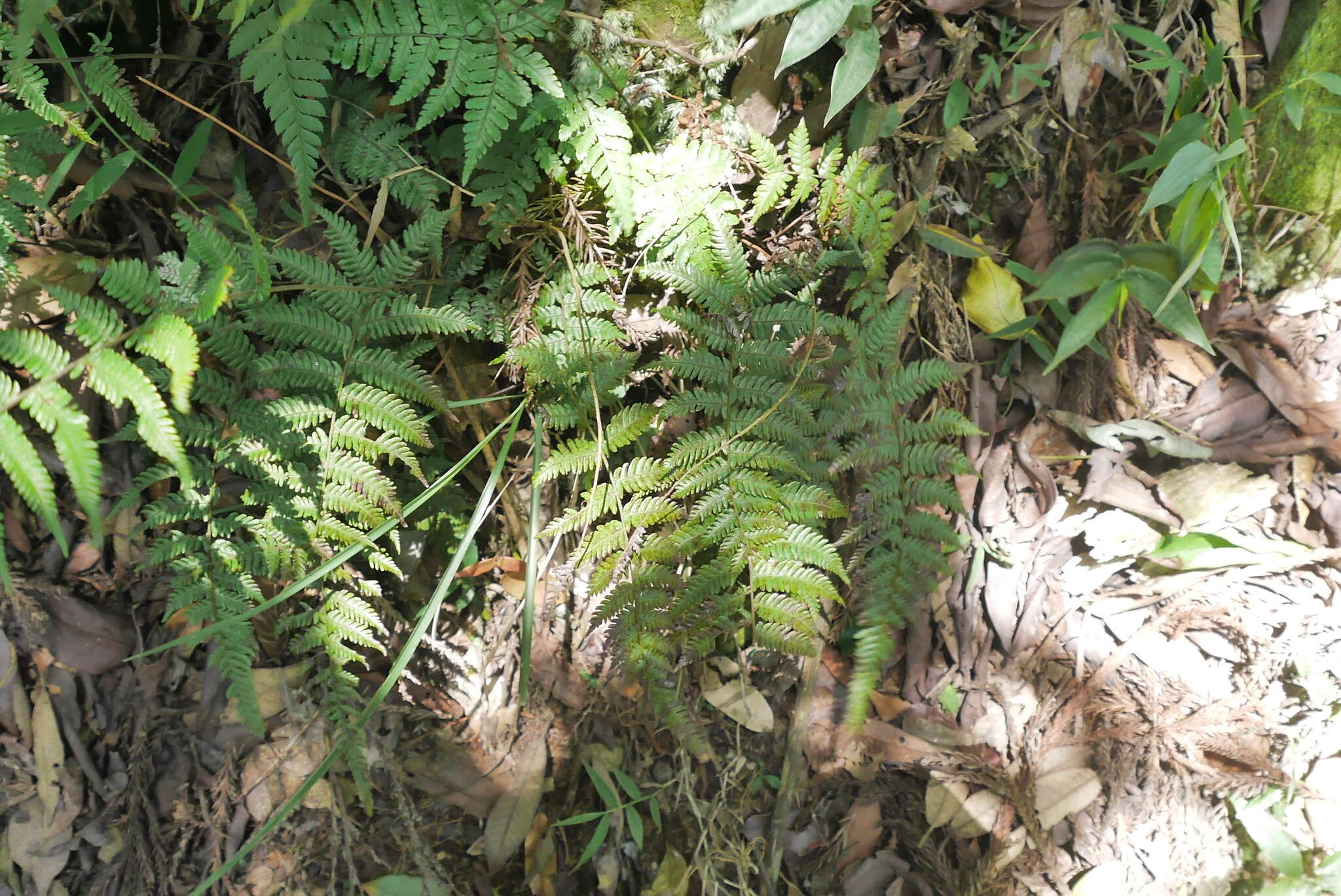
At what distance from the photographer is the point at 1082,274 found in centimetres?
209

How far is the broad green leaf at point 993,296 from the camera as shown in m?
2.27

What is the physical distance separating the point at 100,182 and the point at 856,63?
1.80 meters

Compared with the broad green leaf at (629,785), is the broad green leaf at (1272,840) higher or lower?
lower

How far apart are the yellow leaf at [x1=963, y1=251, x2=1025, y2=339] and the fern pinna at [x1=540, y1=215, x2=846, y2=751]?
1.84 ft

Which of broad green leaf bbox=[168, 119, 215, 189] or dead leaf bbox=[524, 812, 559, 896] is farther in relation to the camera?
dead leaf bbox=[524, 812, 559, 896]

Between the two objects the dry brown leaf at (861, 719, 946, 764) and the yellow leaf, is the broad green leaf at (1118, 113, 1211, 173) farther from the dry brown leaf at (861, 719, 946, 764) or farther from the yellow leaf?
the dry brown leaf at (861, 719, 946, 764)

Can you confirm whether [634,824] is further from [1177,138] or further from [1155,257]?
[1177,138]

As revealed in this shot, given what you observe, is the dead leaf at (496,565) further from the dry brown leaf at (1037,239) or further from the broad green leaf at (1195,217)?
the broad green leaf at (1195,217)

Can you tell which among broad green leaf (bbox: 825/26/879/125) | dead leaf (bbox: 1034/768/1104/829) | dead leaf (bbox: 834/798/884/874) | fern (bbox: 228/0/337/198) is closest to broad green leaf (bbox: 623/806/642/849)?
dead leaf (bbox: 834/798/884/874)

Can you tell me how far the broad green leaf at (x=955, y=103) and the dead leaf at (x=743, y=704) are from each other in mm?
1662

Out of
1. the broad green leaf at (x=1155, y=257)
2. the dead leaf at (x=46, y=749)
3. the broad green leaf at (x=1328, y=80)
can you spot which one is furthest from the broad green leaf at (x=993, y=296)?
the dead leaf at (x=46, y=749)

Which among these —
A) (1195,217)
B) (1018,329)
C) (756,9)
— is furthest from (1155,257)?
(756,9)

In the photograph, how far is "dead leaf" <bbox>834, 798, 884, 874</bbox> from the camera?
95.0 inches

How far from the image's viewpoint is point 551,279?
2.04 m
